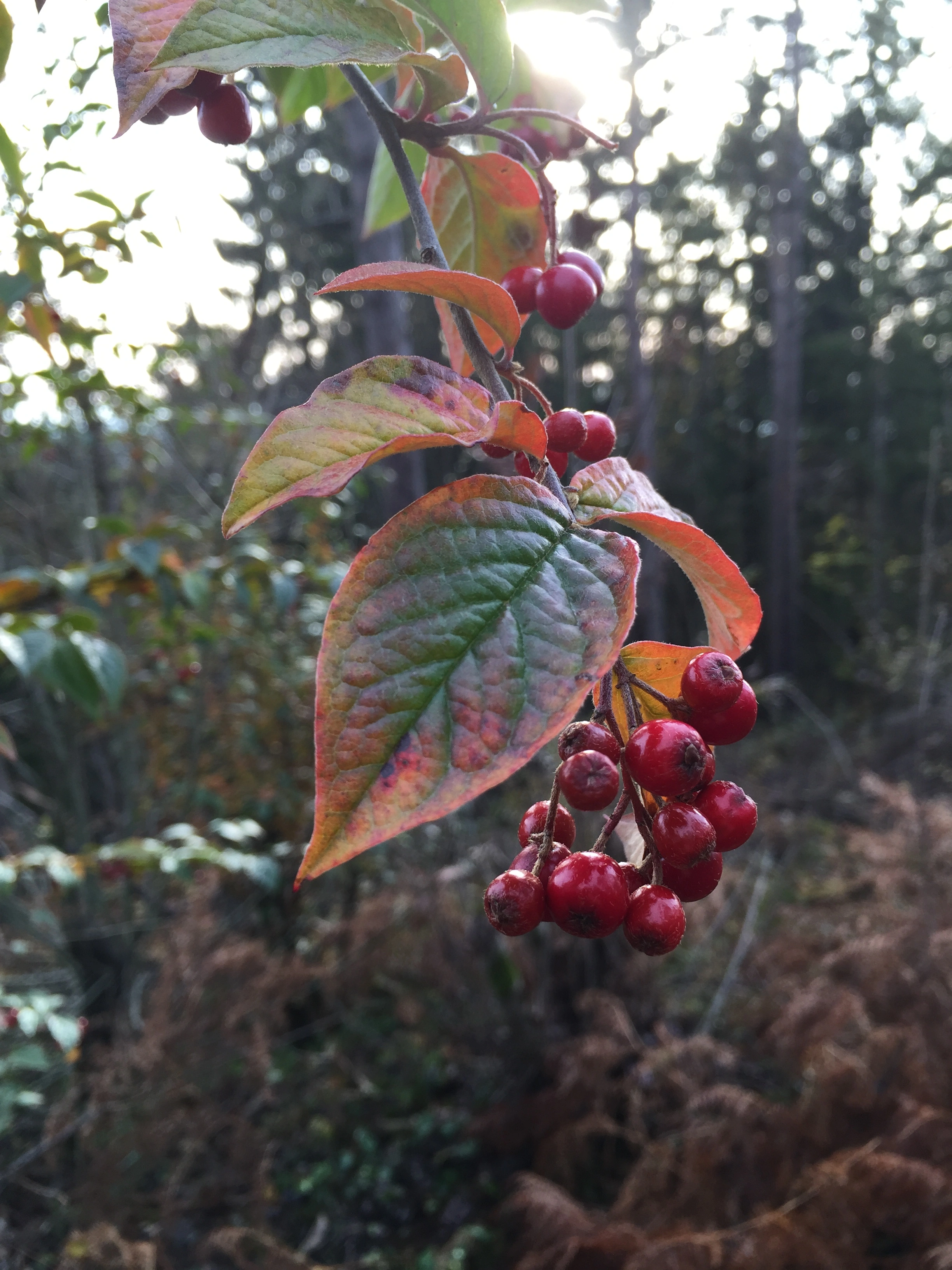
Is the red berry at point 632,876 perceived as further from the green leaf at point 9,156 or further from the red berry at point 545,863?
the green leaf at point 9,156

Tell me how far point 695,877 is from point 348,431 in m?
0.32

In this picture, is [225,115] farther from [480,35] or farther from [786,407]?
[786,407]

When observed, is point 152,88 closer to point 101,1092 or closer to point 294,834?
point 101,1092

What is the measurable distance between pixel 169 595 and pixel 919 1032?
323 cm

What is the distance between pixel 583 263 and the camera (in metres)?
0.72

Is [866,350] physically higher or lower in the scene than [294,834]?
higher

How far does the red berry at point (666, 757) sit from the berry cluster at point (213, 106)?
0.66 m

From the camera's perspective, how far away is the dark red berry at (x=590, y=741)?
1.42 feet

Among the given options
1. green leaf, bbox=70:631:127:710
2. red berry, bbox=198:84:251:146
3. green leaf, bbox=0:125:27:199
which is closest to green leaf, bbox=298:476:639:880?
red berry, bbox=198:84:251:146

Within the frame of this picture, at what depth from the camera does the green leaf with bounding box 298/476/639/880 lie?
0.30m

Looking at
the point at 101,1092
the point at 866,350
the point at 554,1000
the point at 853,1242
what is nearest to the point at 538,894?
the point at 853,1242

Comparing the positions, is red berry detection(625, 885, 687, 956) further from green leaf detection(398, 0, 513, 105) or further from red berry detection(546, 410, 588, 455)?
green leaf detection(398, 0, 513, 105)

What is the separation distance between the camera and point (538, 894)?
485 mm

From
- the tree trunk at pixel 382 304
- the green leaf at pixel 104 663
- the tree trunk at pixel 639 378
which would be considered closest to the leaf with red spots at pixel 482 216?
the green leaf at pixel 104 663
